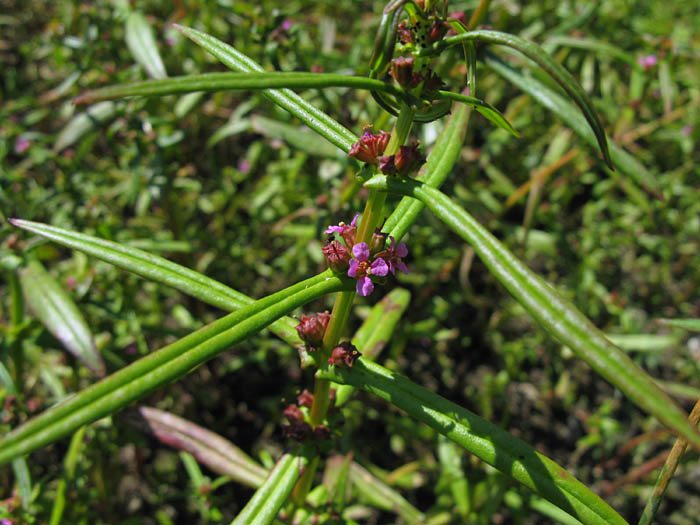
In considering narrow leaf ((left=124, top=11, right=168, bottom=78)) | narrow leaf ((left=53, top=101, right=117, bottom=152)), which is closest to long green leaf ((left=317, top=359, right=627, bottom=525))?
narrow leaf ((left=124, top=11, right=168, bottom=78))

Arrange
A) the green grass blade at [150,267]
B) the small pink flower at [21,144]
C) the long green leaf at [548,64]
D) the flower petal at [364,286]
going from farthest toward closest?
the small pink flower at [21,144] < the green grass blade at [150,267] < the flower petal at [364,286] < the long green leaf at [548,64]

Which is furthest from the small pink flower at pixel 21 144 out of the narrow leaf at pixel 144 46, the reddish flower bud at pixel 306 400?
the reddish flower bud at pixel 306 400

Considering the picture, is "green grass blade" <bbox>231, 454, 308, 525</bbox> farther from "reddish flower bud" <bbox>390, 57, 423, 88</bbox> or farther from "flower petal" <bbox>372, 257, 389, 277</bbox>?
"reddish flower bud" <bbox>390, 57, 423, 88</bbox>

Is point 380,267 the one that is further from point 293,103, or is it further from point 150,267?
point 150,267

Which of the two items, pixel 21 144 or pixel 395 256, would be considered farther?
pixel 21 144

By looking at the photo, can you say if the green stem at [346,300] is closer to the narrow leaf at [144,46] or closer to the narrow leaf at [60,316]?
the narrow leaf at [60,316]

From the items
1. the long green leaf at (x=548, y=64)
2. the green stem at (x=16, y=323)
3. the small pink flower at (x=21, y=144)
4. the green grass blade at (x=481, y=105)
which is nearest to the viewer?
the long green leaf at (x=548, y=64)

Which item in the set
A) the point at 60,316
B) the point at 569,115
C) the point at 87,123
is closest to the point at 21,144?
the point at 87,123
